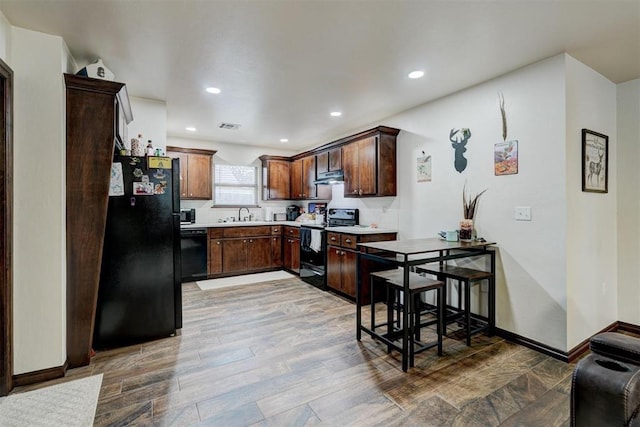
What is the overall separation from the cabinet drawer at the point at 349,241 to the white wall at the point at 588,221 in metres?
2.18

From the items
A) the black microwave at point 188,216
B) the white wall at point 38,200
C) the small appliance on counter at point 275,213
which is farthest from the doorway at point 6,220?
the small appliance on counter at point 275,213

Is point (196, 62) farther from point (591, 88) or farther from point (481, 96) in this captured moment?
point (591, 88)

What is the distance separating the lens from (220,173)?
6.12 metres

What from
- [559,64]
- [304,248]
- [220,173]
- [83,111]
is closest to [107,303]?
[83,111]

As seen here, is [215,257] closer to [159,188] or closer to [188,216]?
[188,216]

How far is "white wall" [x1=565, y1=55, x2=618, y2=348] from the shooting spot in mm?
2619

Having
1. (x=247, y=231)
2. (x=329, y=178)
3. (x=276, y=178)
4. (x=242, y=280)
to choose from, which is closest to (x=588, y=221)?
(x=329, y=178)

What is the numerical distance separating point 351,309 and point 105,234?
277 centimetres

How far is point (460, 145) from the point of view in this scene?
338 cm

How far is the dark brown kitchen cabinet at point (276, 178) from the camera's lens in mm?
A: 6312

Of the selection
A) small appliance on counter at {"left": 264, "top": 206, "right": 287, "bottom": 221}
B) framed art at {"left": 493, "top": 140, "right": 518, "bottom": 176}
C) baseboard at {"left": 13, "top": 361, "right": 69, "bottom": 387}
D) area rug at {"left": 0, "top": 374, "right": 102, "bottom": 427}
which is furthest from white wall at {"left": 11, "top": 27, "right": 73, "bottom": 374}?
small appliance on counter at {"left": 264, "top": 206, "right": 287, "bottom": 221}

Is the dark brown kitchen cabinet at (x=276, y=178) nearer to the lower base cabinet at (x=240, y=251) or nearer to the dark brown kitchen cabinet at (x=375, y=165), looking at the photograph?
the lower base cabinet at (x=240, y=251)

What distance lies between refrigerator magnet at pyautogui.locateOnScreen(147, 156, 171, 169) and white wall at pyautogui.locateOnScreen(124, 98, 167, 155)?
106cm

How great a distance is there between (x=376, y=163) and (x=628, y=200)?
2714 mm
